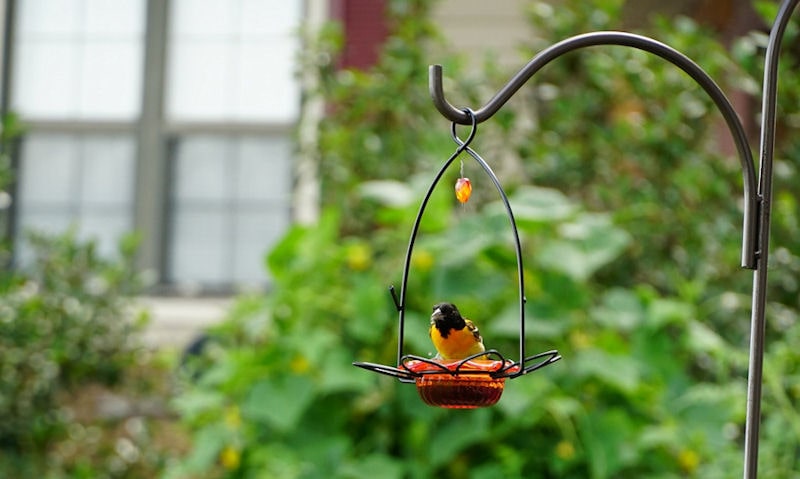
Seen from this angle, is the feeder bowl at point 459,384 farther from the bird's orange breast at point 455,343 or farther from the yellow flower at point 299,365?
the yellow flower at point 299,365

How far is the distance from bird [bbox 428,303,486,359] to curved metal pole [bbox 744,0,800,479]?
12.0 inches

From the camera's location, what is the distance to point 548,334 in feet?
9.97

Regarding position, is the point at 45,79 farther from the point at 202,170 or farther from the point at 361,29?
the point at 361,29

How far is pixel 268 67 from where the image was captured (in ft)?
16.4

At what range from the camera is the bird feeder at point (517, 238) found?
3.91 feet

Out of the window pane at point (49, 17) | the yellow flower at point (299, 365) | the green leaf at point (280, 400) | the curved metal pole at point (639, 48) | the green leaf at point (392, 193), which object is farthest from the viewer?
the window pane at point (49, 17)

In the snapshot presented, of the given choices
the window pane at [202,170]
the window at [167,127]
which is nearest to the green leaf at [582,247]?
the window at [167,127]

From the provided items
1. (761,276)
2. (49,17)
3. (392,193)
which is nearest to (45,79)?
(49,17)

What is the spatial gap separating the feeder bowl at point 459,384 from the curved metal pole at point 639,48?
26 cm

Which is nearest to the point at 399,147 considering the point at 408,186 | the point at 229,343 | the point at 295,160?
the point at 408,186

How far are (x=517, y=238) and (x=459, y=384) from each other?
167 millimetres

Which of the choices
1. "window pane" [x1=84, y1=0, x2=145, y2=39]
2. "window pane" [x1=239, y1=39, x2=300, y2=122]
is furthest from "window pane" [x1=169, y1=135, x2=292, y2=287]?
"window pane" [x1=84, y1=0, x2=145, y2=39]

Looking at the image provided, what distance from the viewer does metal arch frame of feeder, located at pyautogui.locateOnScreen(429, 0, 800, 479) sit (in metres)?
1.22

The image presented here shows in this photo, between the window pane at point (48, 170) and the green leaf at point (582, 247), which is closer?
the green leaf at point (582, 247)
